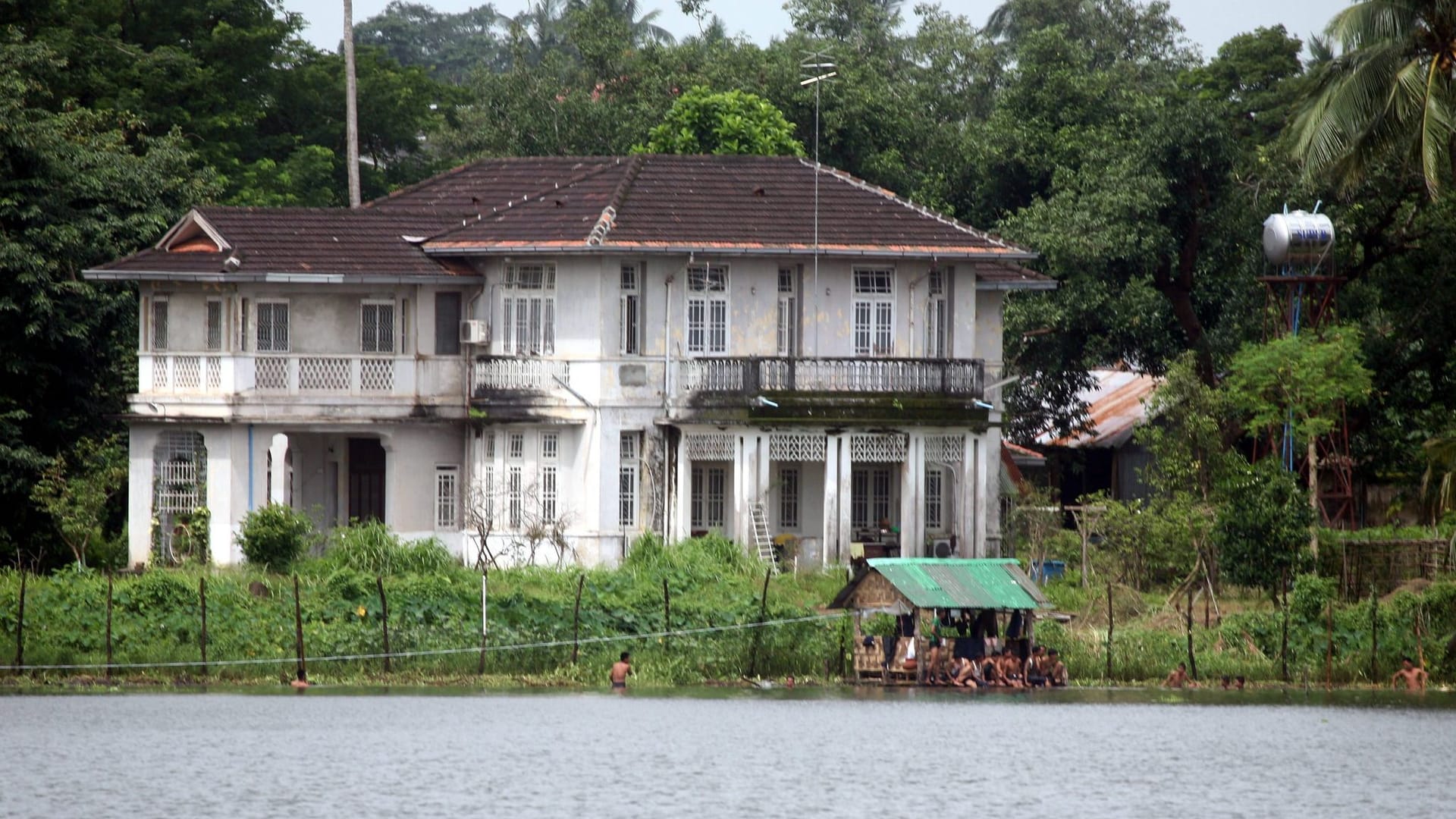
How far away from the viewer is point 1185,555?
42.2m

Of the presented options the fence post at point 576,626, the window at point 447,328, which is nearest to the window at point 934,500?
the window at point 447,328

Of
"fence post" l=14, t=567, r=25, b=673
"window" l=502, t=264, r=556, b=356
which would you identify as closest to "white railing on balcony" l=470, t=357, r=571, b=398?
"window" l=502, t=264, r=556, b=356

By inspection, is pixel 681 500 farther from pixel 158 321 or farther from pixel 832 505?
pixel 158 321

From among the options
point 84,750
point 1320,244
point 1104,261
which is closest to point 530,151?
point 1104,261

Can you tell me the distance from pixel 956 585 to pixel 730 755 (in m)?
5.77

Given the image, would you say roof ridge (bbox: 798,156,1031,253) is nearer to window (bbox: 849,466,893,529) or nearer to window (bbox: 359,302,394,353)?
window (bbox: 849,466,893,529)

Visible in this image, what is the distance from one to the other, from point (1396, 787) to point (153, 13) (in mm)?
38077

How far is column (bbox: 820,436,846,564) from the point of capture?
43.6m

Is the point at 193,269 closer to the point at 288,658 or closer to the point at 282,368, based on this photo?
the point at 282,368

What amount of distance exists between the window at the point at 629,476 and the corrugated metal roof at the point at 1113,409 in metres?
12.5

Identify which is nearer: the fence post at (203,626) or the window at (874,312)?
the fence post at (203,626)

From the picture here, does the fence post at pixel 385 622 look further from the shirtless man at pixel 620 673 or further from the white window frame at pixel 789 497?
the white window frame at pixel 789 497

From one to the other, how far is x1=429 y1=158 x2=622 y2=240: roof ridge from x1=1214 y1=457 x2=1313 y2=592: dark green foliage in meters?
13.1

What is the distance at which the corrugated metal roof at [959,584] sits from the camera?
124 ft
